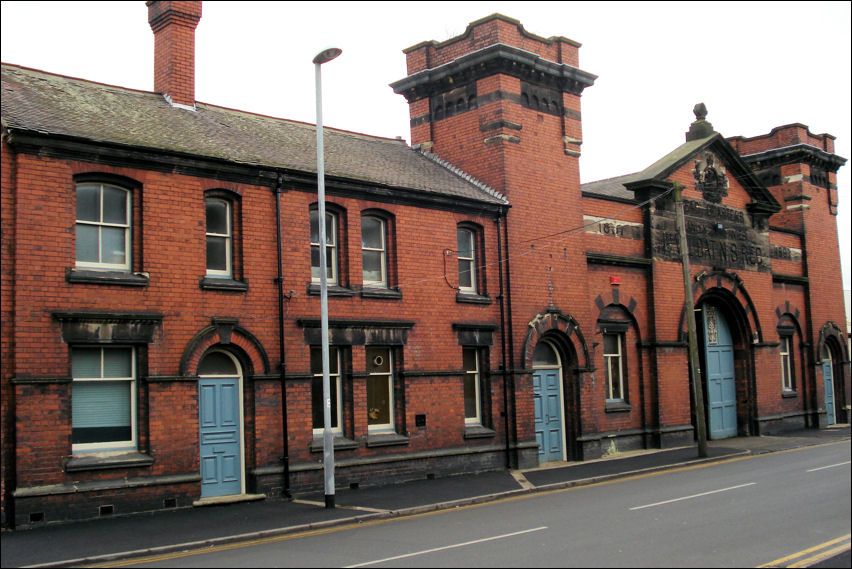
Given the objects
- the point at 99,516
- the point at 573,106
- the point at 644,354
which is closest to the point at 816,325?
the point at 644,354

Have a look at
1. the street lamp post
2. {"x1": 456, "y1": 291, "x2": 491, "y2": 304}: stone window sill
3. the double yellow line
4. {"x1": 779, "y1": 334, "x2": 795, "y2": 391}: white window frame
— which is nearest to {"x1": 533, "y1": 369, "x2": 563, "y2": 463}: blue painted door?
{"x1": 456, "y1": 291, "x2": 491, "y2": 304}: stone window sill

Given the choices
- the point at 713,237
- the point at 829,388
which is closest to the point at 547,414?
the point at 713,237

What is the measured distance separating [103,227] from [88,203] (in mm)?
495

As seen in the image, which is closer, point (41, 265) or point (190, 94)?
point (41, 265)

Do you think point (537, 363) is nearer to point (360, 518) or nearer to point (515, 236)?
point (515, 236)

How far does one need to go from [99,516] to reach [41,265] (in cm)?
435

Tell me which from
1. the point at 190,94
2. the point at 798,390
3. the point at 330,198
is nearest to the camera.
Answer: the point at 330,198

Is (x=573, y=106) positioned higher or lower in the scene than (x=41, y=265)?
higher

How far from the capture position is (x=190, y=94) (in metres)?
20.5

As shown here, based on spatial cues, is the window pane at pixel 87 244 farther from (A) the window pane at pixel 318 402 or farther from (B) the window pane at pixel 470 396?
(B) the window pane at pixel 470 396

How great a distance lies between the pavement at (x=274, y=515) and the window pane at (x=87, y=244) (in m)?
4.55

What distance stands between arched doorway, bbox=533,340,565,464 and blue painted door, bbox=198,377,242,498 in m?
8.62

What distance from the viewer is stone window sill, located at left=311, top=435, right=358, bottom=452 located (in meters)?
18.4

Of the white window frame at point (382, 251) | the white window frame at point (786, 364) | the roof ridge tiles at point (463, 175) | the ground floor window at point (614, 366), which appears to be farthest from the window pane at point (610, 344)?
the white window frame at point (786, 364)
